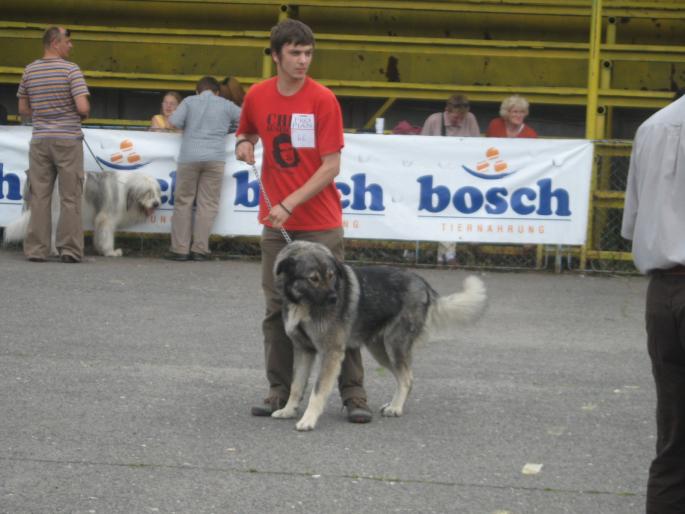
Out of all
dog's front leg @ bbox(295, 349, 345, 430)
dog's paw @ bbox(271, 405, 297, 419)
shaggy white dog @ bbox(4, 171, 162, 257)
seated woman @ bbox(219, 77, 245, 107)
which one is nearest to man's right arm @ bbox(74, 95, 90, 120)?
shaggy white dog @ bbox(4, 171, 162, 257)

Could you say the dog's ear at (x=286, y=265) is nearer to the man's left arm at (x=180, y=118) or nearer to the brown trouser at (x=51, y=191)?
the brown trouser at (x=51, y=191)

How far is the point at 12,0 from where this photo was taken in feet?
55.1

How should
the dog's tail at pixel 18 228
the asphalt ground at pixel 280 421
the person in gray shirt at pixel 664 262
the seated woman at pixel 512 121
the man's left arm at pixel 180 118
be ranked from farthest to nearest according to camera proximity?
the seated woman at pixel 512 121 → the man's left arm at pixel 180 118 → the dog's tail at pixel 18 228 → the asphalt ground at pixel 280 421 → the person in gray shirt at pixel 664 262

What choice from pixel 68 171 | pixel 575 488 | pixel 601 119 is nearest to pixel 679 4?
pixel 601 119

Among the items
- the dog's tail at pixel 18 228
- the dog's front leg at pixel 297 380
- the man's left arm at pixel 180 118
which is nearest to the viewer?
the dog's front leg at pixel 297 380

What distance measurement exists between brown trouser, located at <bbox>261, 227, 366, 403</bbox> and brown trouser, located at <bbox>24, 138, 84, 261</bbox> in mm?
5977

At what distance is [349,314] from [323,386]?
0.40m

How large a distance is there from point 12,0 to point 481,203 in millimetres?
7470

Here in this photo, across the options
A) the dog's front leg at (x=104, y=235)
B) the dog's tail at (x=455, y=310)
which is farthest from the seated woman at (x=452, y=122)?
the dog's tail at (x=455, y=310)

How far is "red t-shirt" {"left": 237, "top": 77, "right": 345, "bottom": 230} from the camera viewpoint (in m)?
6.72

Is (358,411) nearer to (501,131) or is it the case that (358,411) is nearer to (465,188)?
(465,188)

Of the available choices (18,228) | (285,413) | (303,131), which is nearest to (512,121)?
(18,228)

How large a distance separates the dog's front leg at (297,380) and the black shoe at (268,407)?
2.5 inches

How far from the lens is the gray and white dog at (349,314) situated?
653 cm
